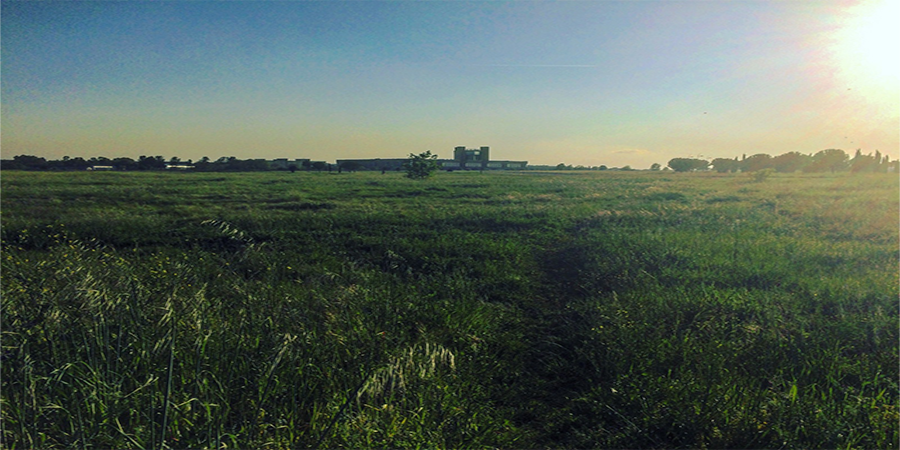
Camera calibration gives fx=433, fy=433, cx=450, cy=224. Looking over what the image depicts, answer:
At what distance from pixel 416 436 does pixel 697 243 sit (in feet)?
35.5

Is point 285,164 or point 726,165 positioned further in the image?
point 726,165

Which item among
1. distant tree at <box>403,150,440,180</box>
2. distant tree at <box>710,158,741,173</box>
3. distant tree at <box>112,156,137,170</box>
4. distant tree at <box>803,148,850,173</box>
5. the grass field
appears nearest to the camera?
the grass field

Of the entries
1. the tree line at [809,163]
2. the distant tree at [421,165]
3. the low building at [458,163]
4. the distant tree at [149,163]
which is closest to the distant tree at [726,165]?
the tree line at [809,163]

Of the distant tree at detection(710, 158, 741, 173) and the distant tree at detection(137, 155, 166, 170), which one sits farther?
the distant tree at detection(710, 158, 741, 173)

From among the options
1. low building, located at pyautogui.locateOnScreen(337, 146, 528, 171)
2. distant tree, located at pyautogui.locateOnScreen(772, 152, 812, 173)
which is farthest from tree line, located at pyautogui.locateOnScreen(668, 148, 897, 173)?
low building, located at pyautogui.locateOnScreen(337, 146, 528, 171)

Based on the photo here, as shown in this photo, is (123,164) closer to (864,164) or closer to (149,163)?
(149,163)

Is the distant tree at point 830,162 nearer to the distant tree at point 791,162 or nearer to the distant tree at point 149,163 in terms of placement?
the distant tree at point 791,162

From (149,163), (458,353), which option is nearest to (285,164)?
(149,163)

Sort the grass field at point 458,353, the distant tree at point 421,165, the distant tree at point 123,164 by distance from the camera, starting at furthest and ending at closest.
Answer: the distant tree at point 123,164
the distant tree at point 421,165
the grass field at point 458,353

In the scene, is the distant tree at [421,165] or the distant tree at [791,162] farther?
the distant tree at [791,162]

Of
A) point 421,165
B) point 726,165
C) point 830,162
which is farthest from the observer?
point 726,165

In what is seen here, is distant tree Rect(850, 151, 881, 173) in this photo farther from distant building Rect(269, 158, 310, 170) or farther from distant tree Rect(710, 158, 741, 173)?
distant building Rect(269, 158, 310, 170)

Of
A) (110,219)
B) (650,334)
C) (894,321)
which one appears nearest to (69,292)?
(650,334)

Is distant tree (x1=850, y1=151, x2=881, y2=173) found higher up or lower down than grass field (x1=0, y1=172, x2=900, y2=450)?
higher up
